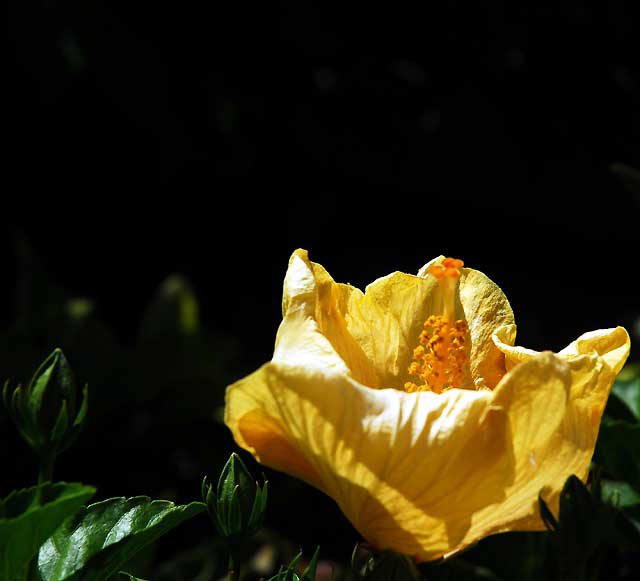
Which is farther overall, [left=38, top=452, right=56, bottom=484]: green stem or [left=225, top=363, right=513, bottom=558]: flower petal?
[left=38, top=452, right=56, bottom=484]: green stem

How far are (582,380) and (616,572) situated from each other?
45cm

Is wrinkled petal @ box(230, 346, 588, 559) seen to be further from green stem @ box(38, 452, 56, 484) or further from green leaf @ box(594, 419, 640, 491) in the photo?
green leaf @ box(594, 419, 640, 491)

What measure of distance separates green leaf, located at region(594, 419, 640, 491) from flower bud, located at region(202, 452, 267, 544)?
0.44 meters

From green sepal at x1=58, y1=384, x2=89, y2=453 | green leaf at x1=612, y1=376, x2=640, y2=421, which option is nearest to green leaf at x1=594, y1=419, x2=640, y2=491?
green leaf at x1=612, y1=376, x2=640, y2=421

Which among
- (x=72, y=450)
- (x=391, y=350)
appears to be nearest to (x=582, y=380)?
(x=391, y=350)

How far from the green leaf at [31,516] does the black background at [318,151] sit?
2417 mm

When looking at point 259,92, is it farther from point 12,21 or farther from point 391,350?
point 391,350

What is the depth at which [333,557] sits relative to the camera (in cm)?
255

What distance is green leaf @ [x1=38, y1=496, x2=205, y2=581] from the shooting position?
825 millimetres

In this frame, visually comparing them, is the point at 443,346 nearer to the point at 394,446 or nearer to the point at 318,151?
the point at 394,446

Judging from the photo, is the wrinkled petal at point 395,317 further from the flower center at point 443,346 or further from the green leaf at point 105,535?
the green leaf at point 105,535

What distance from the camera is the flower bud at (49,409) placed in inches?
35.1

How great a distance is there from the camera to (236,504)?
2.87 feet

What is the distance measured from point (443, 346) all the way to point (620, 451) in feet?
0.91
